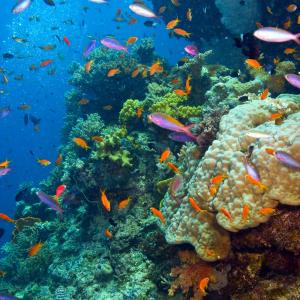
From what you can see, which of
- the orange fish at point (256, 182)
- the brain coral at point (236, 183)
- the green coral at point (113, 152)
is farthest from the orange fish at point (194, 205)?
the green coral at point (113, 152)

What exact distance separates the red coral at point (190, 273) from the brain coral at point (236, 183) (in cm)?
35

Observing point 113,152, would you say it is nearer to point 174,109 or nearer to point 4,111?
point 174,109

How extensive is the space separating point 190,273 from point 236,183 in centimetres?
168

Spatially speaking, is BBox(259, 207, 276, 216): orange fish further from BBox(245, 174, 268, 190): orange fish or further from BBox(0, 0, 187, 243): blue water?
BBox(0, 0, 187, 243): blue water

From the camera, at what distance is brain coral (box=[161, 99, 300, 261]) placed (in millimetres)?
4168

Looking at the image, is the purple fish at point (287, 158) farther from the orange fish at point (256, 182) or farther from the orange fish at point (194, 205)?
the orange fish at point (194, 205)

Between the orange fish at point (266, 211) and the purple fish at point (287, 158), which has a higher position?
the purple fish at point (287, 158)

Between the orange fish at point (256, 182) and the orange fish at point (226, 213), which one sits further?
the orange fish at point (226, 213)

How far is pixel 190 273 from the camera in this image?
5.03 m

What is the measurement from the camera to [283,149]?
425cm

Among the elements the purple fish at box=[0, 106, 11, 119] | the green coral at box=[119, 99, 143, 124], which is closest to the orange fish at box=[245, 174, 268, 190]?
the green coral at box=[119, 99, 143, 124]

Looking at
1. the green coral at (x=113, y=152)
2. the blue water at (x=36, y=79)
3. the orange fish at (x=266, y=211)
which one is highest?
the orange fish at (x=266, y=211)

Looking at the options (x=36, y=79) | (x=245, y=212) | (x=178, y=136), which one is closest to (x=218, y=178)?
(x=245, y=212)

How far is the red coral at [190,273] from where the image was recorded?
16.0ft
